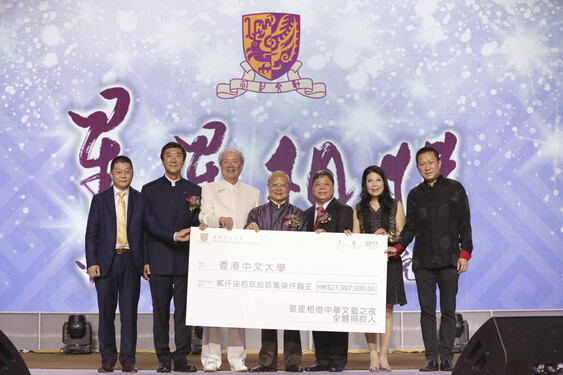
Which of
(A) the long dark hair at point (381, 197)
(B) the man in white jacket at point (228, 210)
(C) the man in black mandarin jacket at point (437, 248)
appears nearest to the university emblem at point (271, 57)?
Answer: (B) the man in white jacket at point (228, 210)

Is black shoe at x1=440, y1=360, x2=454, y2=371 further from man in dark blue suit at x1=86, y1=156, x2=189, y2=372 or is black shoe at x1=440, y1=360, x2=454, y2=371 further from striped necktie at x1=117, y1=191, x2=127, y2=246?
striped necktie at x1=117, y1=191, x2=127, y2=246

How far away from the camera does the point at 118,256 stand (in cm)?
413

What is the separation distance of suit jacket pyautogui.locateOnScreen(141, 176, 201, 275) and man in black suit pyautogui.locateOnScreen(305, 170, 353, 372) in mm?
789

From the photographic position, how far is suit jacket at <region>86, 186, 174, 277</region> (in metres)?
4.12

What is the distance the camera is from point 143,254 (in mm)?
4234

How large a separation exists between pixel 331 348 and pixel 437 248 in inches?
35.7

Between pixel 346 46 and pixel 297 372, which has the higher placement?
pixel 346 46

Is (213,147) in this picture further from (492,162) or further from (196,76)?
(492,162)

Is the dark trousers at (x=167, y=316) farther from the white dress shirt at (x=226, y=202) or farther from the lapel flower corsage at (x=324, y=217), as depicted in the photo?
the lapel flower corsage at (x=324, y=217)

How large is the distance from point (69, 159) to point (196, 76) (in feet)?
4.33

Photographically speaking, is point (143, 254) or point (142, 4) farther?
point (142, 4)

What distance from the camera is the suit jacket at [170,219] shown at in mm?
4188

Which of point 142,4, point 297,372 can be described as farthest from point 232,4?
point 297,372

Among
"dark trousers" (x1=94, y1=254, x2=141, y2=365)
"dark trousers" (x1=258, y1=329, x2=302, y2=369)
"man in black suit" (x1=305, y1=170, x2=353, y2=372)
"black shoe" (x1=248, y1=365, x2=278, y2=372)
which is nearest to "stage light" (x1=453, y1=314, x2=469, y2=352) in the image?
"man in black suit" (x1=305, y1=170, x2=353, y2=372)
